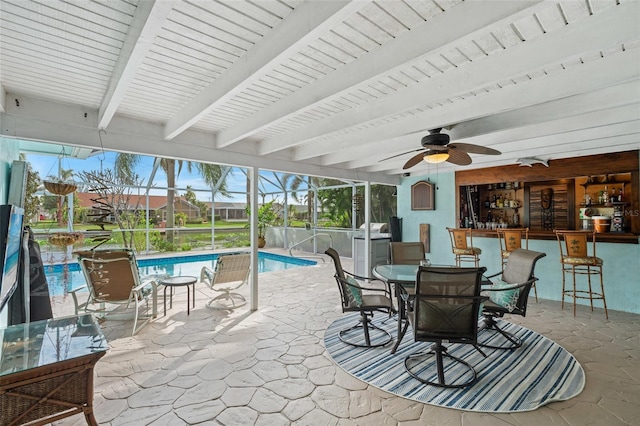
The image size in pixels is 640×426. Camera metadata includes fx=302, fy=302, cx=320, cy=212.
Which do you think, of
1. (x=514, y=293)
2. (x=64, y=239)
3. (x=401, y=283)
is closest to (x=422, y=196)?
(x=514, y=293)

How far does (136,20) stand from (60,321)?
6.82 feet

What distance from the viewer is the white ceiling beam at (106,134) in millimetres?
2820

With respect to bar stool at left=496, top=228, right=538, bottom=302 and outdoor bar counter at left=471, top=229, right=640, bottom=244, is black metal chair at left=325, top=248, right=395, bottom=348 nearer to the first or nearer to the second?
bar stool at left=496, top=228, right=538, bottom=302

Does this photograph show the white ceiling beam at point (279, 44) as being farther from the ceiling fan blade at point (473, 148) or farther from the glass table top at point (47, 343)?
the ceiling fan blade at point (473, 148)

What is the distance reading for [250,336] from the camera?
373 centimetres

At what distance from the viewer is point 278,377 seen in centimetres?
279

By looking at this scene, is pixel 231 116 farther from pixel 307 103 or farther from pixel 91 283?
pixel 91 283

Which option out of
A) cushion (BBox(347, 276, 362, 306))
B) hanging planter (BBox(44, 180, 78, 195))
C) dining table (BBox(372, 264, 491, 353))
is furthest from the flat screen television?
dining table (BBox(372, 264, 491, 353))

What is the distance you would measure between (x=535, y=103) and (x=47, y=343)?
3.86 meters

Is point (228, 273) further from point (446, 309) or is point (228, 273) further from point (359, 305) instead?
point (446, 309)

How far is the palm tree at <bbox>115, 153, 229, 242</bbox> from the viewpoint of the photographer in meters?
10.4

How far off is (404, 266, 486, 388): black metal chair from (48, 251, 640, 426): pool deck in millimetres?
498

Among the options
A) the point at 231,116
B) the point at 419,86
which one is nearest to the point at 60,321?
the point at 231,116

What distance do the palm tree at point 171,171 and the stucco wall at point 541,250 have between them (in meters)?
6.76
